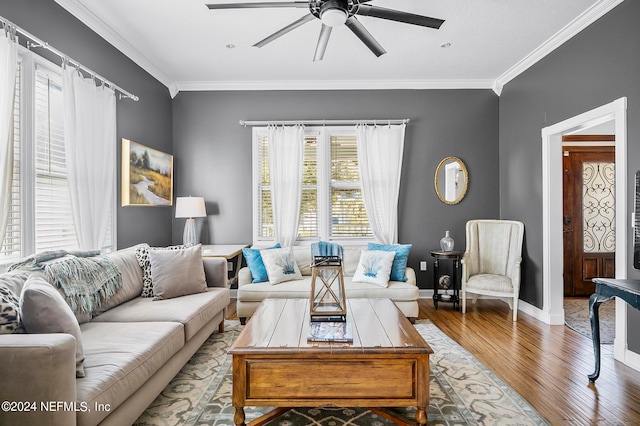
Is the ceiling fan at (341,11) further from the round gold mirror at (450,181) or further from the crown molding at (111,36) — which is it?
the round gold mirror at (450,181)

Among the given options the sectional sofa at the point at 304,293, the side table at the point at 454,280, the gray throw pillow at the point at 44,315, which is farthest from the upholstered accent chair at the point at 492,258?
the gray throw pillow at the point at 44,315

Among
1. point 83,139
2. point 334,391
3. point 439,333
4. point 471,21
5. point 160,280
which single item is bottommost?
point 439,333

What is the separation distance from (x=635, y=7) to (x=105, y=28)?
14.6ft

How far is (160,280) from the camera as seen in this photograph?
9.52 feet

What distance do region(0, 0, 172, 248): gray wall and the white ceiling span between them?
0.12 metres

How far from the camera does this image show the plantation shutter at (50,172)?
2562 millimetres

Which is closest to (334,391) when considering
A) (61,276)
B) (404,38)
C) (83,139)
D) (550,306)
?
(61,276)

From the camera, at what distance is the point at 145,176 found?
3.94m

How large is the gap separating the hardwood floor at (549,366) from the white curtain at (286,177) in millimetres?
1229

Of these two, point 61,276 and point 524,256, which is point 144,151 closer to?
point 61,276

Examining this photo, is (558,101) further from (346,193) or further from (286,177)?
(286,177)

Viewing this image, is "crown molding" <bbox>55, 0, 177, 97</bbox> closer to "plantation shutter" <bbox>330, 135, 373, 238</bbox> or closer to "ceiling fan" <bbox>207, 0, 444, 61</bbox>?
"ceiling fan" <bbox>207, 0, 444, 61</bbox>

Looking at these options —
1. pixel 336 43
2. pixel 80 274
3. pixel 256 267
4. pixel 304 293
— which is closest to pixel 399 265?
pixel 304 293

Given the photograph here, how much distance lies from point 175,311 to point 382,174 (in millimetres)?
3050
